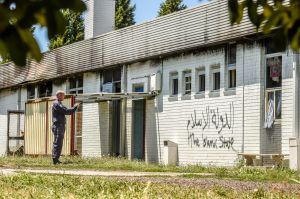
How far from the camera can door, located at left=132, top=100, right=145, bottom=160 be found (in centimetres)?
2557

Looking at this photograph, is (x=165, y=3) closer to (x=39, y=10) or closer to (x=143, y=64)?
(x=143, y=64)

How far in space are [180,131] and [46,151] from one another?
691 cm

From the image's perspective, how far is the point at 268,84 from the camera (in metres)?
19.6

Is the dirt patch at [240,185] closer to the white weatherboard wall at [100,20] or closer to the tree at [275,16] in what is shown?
the tree at [275,16]

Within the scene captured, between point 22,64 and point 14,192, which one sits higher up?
point 22,64

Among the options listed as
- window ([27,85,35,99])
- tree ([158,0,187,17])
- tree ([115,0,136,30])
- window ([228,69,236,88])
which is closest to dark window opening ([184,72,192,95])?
window ([228,69,236,88])

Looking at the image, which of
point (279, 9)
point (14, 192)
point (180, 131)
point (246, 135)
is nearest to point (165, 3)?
point (180, 131)

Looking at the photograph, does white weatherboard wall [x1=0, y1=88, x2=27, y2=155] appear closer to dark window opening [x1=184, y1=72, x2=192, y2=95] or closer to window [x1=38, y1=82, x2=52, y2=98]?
window [x1=38, y1=82, x2=52, y2=98]

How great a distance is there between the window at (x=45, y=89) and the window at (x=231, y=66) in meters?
13.4

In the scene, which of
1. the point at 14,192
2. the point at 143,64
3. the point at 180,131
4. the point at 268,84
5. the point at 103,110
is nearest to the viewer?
the point at 14,192

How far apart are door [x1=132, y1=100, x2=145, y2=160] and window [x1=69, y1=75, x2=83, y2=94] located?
4.86 metres

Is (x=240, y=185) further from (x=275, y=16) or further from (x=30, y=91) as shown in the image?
(x=30, y=91)

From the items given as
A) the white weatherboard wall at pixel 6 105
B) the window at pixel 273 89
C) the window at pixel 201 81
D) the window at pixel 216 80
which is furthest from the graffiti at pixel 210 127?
the white weatherboard wall at pixel 6 105

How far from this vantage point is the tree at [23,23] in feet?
5.88
